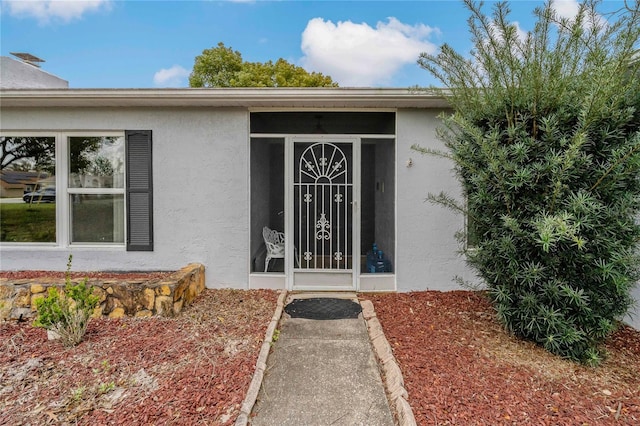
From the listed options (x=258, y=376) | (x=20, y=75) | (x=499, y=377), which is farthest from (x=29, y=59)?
(x=499, y=377)

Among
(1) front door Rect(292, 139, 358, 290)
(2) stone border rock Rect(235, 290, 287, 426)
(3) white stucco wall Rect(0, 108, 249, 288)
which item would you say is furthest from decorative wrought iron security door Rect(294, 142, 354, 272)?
(2) stone border rock Rect(235, 290, 287, 426)

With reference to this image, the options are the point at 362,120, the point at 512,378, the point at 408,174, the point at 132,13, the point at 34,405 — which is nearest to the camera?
the point at 34,405

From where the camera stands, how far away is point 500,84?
298 cm

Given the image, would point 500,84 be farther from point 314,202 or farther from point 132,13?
point 132,13

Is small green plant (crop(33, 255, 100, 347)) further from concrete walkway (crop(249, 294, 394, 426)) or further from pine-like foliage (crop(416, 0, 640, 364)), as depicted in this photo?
pine-like foliage (crop(416, 0, 640, 364))

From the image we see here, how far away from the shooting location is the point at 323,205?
4852mm

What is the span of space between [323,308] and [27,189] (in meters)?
4.80

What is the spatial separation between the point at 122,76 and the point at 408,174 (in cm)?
1310

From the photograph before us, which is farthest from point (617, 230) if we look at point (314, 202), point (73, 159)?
point (73, 159)

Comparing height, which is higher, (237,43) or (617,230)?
(237,43)

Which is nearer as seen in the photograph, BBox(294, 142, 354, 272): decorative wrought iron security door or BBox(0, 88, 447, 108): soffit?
BBox(0, 88, 447, 108): soffit

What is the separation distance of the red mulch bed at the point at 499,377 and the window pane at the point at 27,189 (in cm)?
512

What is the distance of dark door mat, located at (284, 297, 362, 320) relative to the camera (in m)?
3.97

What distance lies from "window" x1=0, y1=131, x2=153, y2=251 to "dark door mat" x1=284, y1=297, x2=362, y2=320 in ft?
7.72
